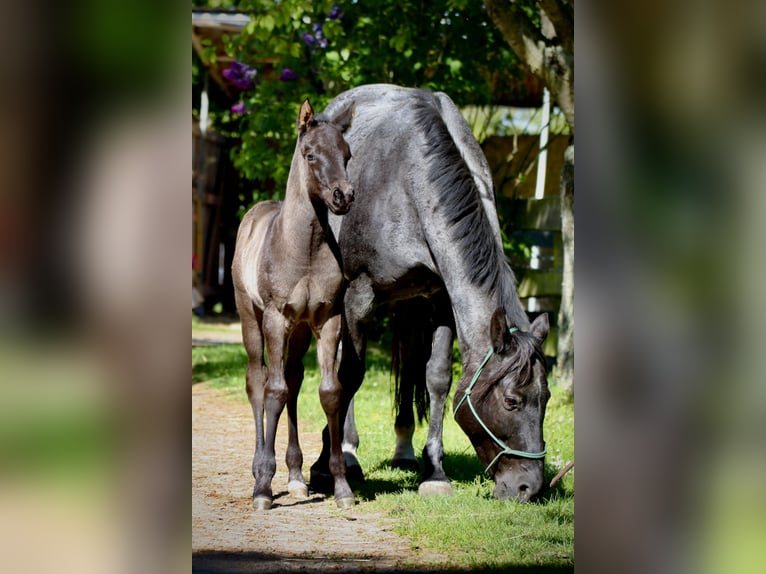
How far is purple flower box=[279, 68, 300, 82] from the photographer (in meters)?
10.1

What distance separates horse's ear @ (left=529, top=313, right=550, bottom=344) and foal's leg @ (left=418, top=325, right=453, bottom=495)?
2.60 feet

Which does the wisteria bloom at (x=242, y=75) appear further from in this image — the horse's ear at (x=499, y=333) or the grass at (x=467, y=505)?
the horse's ear at (x=499, y=333)

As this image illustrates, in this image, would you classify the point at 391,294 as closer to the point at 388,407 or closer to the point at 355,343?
the point at 355,343

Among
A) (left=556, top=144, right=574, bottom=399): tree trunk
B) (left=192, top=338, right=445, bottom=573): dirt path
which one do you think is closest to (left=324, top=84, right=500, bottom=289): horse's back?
(left=192, top=338, right=445, bottom=573): dirt path

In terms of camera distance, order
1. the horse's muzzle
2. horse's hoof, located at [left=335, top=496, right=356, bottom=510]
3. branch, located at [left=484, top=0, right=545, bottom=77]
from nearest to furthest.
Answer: the horse's muzzle → horse's hoof, located at [left=335, top=496, right=356, bottom=510] → branch, located at [left=484, top=0, right=545, bottom=77]

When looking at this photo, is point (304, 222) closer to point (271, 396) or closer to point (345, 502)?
point (271, 396)

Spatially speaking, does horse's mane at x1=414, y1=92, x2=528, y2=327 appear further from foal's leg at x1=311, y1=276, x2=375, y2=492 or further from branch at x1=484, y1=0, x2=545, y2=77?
branch at x1=484, y1=0, x2=545, y2=77

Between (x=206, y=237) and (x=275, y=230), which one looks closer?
(x=275, y=230)

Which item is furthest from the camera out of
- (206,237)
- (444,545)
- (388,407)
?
(206,237)

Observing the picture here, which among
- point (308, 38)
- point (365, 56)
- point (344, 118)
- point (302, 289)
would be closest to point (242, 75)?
point (308, 38)

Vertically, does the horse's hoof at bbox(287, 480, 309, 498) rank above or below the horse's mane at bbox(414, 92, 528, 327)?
below

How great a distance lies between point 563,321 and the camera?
8.55m

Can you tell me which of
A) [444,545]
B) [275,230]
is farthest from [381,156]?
[444,545]
